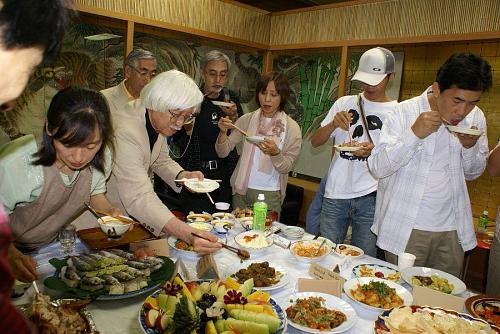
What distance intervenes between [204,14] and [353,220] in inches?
104

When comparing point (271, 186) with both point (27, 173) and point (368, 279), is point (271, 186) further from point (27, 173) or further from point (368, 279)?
point (27, 173)

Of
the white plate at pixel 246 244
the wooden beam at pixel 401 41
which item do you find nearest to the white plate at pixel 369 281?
the white plate at pixel 246 244

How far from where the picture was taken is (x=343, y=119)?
2.67 meters

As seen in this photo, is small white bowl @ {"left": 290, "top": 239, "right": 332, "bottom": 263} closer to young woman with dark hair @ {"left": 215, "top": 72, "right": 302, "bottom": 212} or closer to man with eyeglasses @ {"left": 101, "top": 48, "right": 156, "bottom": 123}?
young woman with dark hair @ {"left": 215, "top": 72, "right": 302, "bottom": 212}

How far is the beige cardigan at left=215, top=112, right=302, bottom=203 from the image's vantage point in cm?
298

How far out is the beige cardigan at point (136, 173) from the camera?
1.76 m

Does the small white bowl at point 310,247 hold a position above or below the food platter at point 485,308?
below

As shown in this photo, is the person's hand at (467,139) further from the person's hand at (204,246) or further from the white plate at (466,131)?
the person's hand at (204,246)

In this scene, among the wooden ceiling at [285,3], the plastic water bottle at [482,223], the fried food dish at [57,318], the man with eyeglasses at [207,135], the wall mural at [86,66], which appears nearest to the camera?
the fried food dish at [57,318]

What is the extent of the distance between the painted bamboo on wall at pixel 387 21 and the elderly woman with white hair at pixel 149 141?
2.51m

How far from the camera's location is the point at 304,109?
455cm

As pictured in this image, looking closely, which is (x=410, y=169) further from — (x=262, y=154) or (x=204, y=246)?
(x=262, y=154)

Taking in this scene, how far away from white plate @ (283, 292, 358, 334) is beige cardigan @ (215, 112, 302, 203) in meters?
1.62

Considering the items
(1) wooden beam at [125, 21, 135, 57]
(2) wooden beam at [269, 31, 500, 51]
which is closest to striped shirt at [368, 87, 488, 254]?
(2) wooden beam at [269, 31, 500, 51]
